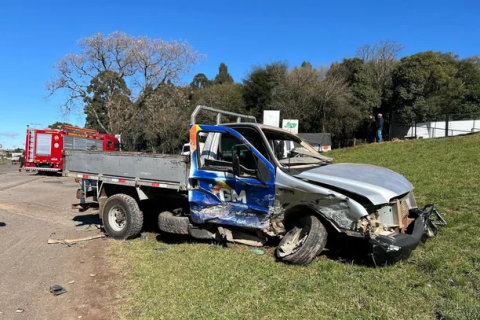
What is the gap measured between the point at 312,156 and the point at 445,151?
333 inches

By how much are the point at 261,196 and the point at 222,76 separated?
70557 mm

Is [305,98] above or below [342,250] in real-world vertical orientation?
above

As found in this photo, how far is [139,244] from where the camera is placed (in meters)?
6.54

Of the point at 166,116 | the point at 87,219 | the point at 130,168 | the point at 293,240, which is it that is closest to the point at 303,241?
the point at 293,240

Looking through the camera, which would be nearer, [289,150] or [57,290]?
[57,290]

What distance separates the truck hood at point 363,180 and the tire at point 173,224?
223cm

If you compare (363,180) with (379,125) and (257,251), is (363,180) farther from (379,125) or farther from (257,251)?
(379,125)

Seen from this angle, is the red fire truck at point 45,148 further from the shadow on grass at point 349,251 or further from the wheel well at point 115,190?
the shadow on grass at point 349,251

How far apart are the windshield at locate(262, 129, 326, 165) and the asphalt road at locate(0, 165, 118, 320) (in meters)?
3.10

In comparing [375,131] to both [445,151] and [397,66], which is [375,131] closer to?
[445,151]

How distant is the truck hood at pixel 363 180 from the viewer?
14.9 ft

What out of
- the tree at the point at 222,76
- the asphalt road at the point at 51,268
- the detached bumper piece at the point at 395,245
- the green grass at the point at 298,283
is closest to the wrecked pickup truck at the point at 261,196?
the detached bumper piece at the point at 395,245

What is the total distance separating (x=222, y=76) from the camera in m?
73.4

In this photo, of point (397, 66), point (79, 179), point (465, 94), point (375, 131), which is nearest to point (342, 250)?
point (79, 179)
